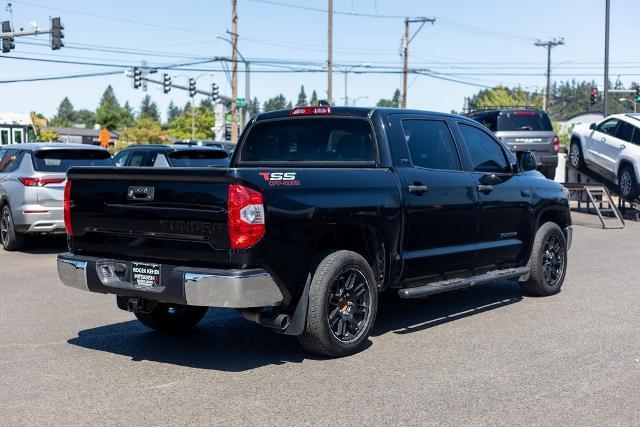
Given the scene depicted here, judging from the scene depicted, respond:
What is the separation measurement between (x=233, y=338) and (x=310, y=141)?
A: 1925 mm

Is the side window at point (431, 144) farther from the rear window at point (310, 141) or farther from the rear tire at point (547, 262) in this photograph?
the rear tire at point (547, 262)

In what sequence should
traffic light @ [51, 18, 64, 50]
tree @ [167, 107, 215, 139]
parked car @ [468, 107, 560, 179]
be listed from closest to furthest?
1. parked car @ [468, 107, 560, 179]
2. traffic light @ [51, 18, 64, 50]
3. tree @ [167, 107, 215, 139]

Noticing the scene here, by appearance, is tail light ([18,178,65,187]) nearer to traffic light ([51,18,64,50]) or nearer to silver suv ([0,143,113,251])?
silver suv ([0,143,113,251])

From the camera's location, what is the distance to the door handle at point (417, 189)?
690cm

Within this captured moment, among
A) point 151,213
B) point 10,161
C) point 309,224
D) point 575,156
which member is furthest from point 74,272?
point 575,156

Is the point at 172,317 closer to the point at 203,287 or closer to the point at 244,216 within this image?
the point at 203,287

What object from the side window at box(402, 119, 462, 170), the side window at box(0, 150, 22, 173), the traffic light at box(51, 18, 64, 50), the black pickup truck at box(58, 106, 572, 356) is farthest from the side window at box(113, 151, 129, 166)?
the traffic light at box(51, 18, 64, 50)

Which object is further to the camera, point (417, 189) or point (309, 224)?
point (417, 189)

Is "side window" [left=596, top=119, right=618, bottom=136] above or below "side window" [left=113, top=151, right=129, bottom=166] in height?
above

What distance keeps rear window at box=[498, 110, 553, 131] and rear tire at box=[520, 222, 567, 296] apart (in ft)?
42.6

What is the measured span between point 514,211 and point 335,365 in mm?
3222

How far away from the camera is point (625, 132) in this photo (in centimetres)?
1911

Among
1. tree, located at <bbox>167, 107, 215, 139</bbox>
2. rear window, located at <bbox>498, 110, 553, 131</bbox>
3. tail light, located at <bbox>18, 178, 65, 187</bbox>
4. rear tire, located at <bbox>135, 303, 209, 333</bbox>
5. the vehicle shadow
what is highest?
tree, located at <bbox>167, 107, 215, 139</bbox>

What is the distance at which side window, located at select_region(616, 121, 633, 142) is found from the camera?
62.2 feet
